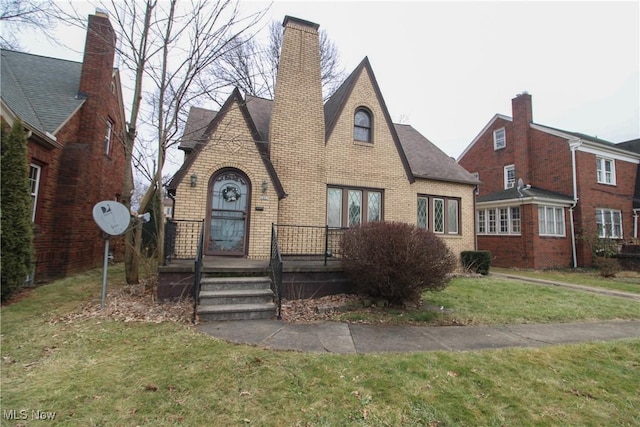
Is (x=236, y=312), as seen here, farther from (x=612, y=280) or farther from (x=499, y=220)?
(x=499, y=220)

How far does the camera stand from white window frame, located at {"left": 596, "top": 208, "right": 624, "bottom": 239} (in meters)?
16.1

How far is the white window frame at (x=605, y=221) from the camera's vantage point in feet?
53.0

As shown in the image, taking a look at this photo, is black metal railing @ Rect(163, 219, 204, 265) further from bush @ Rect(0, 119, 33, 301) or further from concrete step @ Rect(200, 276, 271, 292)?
bush @ Rect(0, 119, 33, 301)

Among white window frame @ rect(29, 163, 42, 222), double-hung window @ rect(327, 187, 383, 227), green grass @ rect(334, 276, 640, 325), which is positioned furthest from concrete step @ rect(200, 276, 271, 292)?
white window frame @ rect(29, 163, 42, 222)

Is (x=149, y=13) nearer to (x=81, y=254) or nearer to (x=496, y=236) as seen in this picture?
(x=81, y=254)

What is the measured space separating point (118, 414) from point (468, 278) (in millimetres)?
10722

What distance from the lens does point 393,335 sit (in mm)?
4578

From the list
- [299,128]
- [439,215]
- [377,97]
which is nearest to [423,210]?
[439,215]

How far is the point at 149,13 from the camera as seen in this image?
688 cm

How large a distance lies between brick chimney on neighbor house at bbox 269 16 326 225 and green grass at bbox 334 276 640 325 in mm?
4191

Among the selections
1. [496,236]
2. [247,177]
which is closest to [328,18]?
[247,177]

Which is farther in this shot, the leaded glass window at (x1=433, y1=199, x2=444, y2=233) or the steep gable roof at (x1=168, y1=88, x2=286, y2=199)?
the leaded glass window at (x1=433, y1=199, x2=444, y2=233)

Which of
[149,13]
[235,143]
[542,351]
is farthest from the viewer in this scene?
A: [235,143]

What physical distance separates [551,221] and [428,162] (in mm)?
8837
